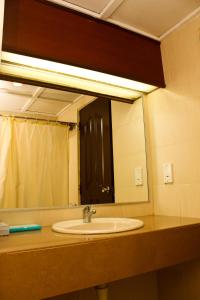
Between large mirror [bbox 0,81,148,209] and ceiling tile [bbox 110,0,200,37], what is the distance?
50 centimetres

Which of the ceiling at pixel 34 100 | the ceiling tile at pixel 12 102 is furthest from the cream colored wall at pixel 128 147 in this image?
the ceiling tile at pixel 12 102

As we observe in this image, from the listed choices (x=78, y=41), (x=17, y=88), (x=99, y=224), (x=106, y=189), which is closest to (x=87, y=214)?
(x=99, y=224)

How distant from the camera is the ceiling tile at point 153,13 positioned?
1.31 metres

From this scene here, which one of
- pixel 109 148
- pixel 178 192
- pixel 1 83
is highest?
pixel 1 83

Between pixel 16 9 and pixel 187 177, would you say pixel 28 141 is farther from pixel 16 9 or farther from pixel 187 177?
pixel 187 177

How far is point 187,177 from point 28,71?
3.62 ft

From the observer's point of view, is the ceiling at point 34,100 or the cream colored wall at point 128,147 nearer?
the ceiling at point 34,100

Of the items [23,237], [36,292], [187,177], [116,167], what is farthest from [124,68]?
[36,292]

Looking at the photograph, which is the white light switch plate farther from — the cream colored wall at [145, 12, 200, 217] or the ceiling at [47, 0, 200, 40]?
the ceiling at [47, 0, 200, 40]

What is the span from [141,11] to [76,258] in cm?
134

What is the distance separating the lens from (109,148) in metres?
1.61

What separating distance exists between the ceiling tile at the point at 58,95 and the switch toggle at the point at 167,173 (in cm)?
73

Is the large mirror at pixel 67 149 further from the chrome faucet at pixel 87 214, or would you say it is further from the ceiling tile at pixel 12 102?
the chrome faucet at pixel 87 214

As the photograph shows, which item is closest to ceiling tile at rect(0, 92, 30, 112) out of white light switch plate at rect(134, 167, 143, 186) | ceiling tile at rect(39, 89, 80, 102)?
ceiling tile at rect(39, 89, 80, 102)
